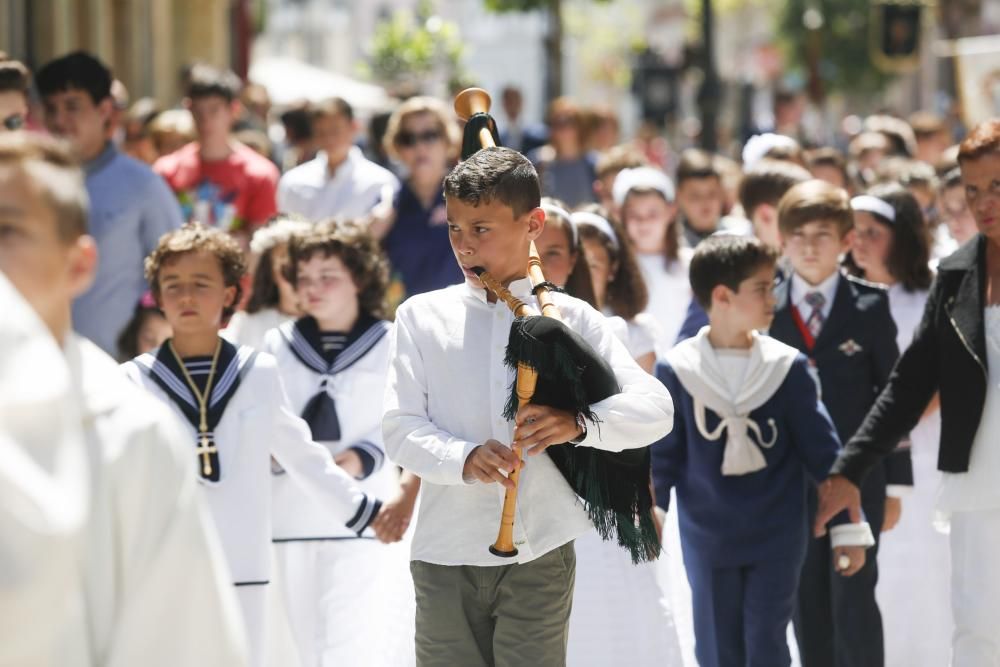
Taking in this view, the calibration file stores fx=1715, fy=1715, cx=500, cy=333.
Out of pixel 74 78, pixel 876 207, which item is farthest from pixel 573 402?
pixel 74 78

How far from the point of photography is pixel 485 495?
14.7 ft

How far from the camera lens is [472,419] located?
14.7ft

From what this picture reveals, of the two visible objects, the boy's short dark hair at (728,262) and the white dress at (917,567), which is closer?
the boy's short dark hair at (728,262)

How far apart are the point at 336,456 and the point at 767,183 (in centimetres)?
296

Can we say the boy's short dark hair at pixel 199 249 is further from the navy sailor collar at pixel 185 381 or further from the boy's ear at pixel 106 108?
the boy's ear at pixel 106 108

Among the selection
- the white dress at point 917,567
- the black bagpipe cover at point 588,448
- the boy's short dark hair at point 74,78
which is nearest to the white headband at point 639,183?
the white dress at point 917,567

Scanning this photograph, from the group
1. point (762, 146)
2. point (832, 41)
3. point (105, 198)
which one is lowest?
point (105, 198)

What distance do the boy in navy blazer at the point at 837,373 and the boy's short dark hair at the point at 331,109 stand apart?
410 cm

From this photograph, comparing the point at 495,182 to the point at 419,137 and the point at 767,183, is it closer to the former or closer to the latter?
the point at 767,183

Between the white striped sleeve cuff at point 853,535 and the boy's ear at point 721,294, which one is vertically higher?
the boy's ear at point 721,294

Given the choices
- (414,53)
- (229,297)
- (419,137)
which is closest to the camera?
(229,297)

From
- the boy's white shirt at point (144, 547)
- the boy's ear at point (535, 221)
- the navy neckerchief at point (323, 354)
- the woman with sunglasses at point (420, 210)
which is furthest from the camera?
the woman with sunglasses at point (420, 210)

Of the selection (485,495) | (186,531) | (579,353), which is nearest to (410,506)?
(485,495)

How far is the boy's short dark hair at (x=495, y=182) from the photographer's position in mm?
4406
